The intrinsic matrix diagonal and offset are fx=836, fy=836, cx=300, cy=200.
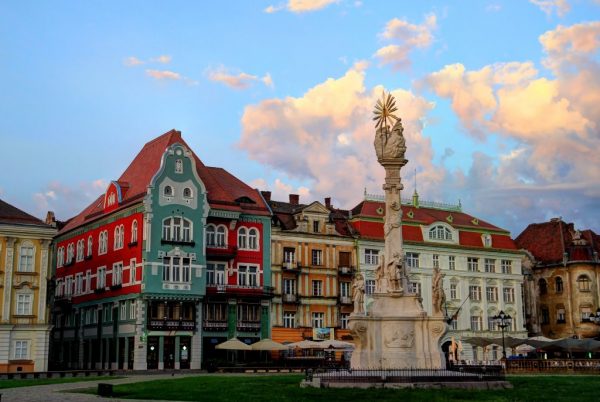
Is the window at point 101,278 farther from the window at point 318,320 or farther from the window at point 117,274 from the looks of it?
the window at point 318,320

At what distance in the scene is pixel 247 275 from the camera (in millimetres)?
71750

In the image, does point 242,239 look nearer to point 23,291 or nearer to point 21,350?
point 23,291

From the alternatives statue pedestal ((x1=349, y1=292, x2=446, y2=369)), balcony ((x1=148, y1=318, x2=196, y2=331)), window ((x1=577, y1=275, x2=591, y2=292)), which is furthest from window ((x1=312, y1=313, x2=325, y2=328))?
statue pedestal ((x1=349, y1=292, x2=446, y2=369))

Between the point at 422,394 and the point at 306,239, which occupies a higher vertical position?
the point at 306,239

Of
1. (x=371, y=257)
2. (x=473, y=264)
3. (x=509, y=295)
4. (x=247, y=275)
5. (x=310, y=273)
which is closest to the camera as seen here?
(x=247, y=275)

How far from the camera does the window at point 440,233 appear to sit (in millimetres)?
84438

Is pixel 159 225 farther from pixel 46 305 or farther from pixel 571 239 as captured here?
pixel 571 239

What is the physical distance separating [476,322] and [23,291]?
45654 mm

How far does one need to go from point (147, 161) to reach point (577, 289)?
47.3 meters

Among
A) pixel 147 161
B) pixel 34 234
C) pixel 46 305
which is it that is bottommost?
pixel 46 305

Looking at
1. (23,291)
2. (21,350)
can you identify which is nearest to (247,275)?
(23,291)

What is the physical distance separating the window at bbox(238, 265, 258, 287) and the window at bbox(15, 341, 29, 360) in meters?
18.7

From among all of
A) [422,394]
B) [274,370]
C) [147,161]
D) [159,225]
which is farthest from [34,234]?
[422,394]

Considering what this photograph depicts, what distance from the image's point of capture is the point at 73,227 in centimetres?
8019
